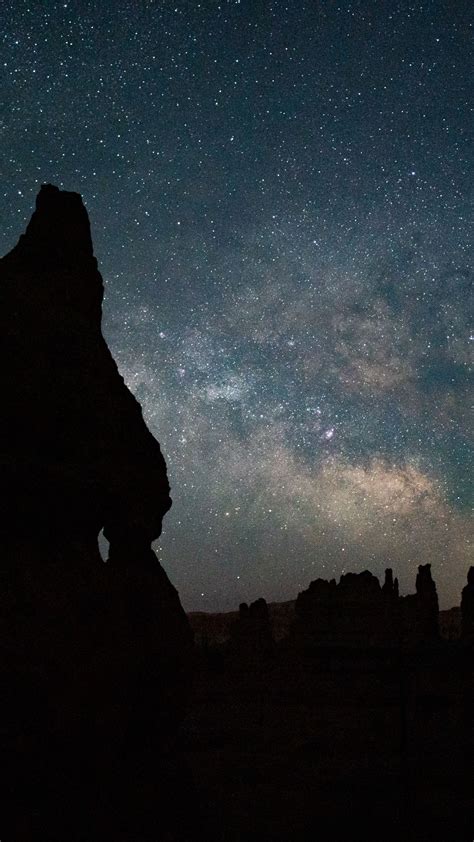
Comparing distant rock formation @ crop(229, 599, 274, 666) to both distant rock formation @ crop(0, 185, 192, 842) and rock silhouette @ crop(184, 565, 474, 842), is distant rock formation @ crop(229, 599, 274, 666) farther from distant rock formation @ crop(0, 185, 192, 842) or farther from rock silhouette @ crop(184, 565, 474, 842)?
distant rock formation @ crop(0, 185, 192, 842)

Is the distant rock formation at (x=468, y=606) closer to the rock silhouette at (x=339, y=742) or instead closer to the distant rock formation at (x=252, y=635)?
the rock silhouette at (x=339, y=742)

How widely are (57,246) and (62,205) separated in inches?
36.6

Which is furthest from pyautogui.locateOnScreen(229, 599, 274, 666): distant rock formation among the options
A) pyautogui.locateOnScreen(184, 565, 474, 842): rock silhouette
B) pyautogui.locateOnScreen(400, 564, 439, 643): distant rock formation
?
pyautogui.locateOnScreen(400, 564, 439, 643): distant rock formation

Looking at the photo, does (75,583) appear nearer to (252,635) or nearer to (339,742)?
(339,742)

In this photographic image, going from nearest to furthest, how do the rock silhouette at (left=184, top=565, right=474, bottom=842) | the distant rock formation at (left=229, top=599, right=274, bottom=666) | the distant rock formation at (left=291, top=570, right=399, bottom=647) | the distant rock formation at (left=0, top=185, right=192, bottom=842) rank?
the distant rock formation at (left=0, top=185, right=192, bottom=842), the rock silhouette at (left=184, top=565, right=474, bottom=842), the distant rock formation at (left=229, top=599, right=274, bottom=666), the distant rock formation at (left=291, top=570, right=399, bottom=647)

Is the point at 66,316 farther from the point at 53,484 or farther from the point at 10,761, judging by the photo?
the point at 10,761

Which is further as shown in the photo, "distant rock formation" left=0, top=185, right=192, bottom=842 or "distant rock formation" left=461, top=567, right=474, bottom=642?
"distant rock formation" left=461, top=567, right=474, bottom=642

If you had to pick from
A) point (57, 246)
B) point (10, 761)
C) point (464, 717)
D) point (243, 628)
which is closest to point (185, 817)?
point (10, 761)

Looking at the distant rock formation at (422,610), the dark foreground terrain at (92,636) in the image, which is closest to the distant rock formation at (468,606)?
the distant rock formation at (422,610)

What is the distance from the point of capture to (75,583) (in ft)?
27.8

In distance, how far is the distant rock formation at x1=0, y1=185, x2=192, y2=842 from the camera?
7652 mm

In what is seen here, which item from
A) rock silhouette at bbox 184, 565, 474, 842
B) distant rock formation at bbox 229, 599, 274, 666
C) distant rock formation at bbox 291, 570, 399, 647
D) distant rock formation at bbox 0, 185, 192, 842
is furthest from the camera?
distant rock formation at bbox 291, 570, 399, 647

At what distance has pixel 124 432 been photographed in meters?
10.4

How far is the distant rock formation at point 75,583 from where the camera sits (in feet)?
25.1
